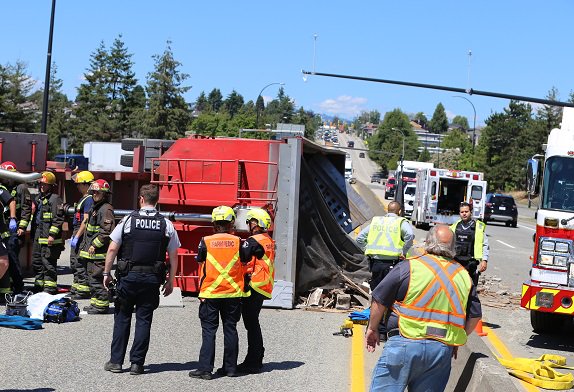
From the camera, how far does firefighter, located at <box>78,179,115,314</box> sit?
1220cm

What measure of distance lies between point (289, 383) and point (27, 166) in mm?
8828

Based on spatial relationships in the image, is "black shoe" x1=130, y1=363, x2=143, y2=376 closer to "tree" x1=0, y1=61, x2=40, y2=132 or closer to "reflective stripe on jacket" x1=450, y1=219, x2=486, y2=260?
"reflective stripe on jacket" x1=450, y1=219, x2=486, y2=260

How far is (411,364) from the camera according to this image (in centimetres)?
558

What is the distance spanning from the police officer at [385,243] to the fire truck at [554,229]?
165 centimetres

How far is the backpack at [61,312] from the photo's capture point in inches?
446

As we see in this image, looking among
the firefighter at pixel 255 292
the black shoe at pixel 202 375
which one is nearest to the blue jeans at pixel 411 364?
the black shoe at pixel 202 375

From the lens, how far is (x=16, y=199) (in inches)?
559

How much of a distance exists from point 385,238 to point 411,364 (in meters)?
5.94

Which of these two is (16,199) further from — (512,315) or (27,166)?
(512,315)

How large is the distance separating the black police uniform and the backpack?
9.24 feet

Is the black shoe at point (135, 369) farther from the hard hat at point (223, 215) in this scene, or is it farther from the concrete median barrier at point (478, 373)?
the concrete median barrier at point (478, 373)

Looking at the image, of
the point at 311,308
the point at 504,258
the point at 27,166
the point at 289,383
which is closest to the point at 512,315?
the point at 311,308

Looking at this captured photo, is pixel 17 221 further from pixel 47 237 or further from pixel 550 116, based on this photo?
pixel 550 116

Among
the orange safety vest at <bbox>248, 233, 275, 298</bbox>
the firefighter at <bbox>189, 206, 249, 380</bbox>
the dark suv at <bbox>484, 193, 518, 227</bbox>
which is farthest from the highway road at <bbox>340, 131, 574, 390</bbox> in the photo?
the dark suv at <bbox>484, 193, 518, 227</bbox>
